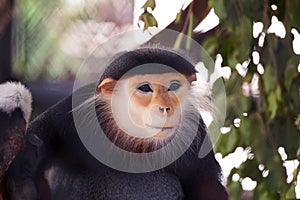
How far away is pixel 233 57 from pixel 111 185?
247 millimetres

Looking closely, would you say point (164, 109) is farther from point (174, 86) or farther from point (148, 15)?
point (148, 15)

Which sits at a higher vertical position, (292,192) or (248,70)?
(248,70)

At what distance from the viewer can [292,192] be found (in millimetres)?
781

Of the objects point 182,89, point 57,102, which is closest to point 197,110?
point 182,89

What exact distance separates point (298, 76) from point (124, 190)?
292 millimetres

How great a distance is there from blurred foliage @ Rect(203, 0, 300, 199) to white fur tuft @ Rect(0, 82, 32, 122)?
246 millimetres

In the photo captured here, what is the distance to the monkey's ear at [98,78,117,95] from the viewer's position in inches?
23.7

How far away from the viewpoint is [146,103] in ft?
1.93

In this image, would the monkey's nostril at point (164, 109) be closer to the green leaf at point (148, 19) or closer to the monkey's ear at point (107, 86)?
the monkey's ear at point (107, 86)

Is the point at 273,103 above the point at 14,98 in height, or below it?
below

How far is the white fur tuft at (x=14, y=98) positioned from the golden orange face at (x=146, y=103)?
8 centimetres

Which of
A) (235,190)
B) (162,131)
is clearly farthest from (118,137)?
(235,190)

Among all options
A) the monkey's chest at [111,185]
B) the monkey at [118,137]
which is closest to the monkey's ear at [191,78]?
the monkey at [118,137]

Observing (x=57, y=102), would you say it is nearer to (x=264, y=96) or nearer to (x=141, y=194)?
(x=141, y=194)
